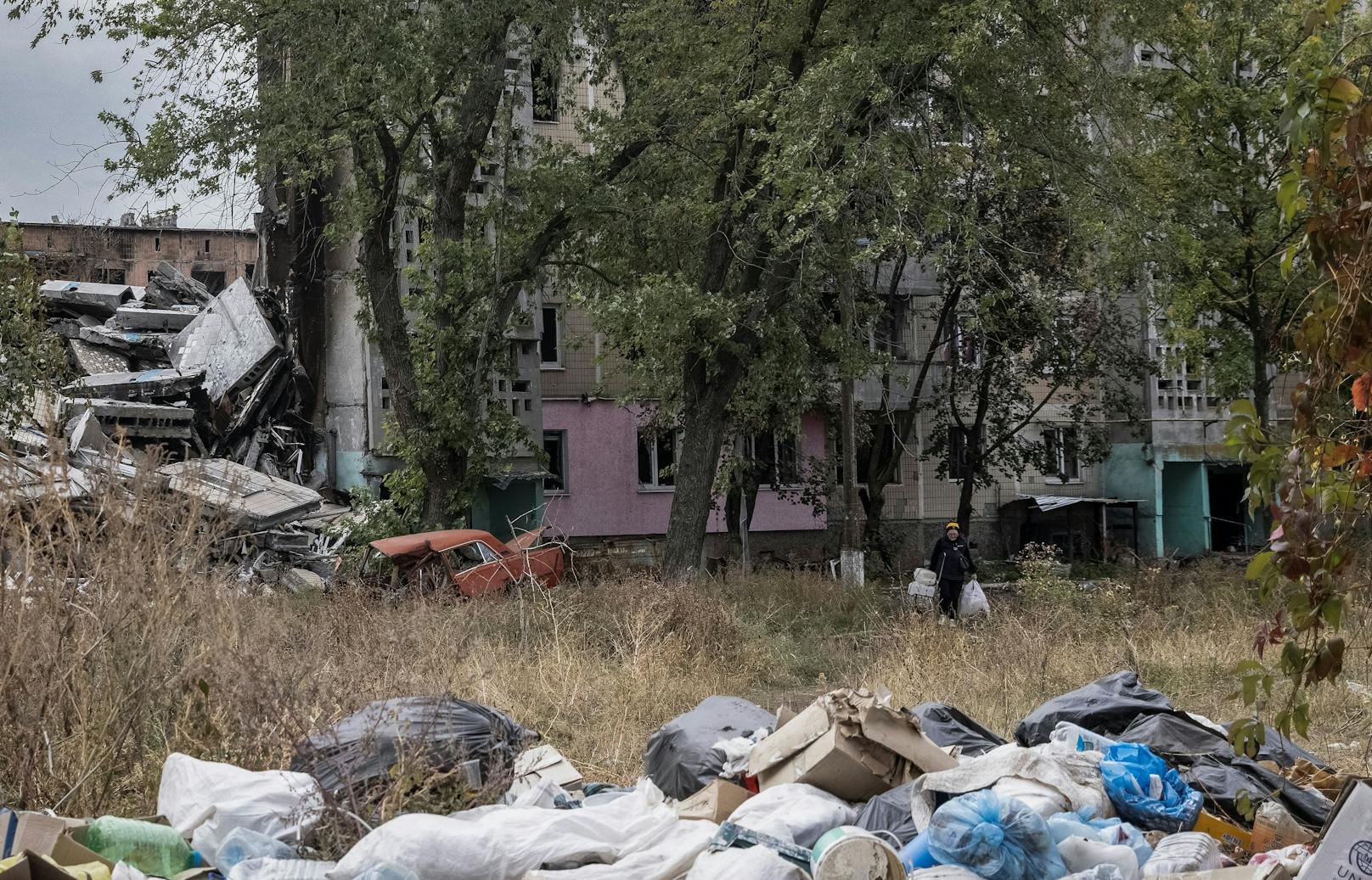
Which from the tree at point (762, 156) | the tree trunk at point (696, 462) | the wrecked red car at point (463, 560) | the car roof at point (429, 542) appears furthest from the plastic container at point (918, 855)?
the tree trunk at point (696, 462)

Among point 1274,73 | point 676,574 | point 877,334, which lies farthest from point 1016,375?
point 676,574

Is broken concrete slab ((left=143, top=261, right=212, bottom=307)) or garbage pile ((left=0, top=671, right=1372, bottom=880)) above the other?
broken concrete slab ((left=143, top=261, right=212, bottom=307))

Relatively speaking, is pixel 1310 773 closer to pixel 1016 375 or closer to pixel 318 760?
pixel 318 760

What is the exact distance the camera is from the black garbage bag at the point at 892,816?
18.5 feet

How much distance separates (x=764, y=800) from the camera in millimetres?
5715

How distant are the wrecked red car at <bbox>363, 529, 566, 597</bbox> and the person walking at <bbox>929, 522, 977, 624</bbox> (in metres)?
4.96

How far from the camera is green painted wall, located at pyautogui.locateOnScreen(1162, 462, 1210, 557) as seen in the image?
3338cm

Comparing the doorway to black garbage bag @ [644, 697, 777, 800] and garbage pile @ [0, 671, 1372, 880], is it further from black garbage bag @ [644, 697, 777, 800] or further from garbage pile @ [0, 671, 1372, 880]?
garbage pile @ [0, 671, 1372, 880]

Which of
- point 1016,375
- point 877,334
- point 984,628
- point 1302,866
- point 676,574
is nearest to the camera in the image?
point 1302,866

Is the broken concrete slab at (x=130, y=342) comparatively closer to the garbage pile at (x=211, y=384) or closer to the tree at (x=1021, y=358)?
the garbage pile at (x=211, y=384)

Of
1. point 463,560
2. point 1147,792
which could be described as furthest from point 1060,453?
point 1147,792

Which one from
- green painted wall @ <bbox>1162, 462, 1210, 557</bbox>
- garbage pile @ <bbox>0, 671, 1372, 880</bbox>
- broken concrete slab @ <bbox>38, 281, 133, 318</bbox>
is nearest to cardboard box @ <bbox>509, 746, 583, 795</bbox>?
garbage pile @ <bbox>0, 671, 1372, 880</bbox>

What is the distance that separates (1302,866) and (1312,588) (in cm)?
138

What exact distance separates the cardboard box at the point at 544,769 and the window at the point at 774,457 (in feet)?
65.8
